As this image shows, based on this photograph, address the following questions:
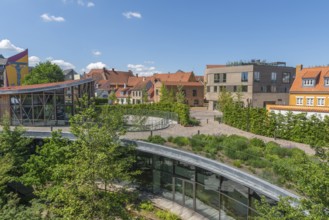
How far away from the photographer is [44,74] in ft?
185

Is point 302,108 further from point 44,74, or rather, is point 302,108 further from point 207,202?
point 44,74

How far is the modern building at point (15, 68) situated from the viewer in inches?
2670

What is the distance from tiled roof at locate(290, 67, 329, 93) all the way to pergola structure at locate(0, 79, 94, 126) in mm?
32494

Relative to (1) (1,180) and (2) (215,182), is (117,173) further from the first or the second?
(1) (1,180)

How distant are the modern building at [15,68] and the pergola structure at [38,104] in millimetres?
49875

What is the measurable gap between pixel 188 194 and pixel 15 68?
70.9 m

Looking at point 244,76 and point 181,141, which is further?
point 244,76

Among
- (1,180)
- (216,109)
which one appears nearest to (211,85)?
(216,109)

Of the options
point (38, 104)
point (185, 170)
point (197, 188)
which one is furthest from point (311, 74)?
point (38, 104)

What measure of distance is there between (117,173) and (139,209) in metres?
4.82

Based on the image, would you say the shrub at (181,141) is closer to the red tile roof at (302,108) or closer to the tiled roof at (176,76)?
the red tile roof at (302,108)

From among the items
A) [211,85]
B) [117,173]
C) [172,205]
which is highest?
[211,85]

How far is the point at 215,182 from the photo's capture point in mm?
16109

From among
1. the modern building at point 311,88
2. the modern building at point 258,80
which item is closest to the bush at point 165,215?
the modern building at point 311,88
